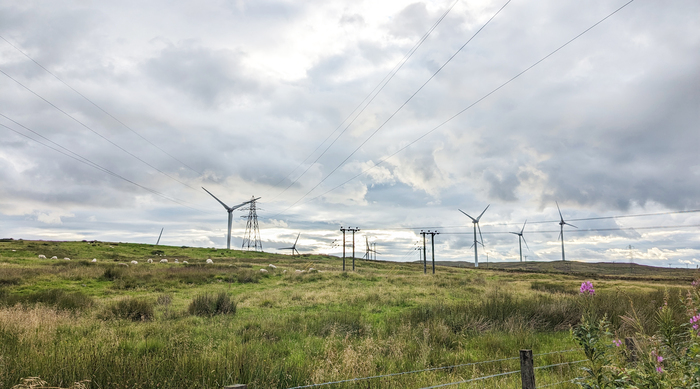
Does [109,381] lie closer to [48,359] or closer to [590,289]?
[48,359]

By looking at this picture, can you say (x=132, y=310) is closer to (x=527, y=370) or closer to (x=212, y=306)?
(x=212, y=306)

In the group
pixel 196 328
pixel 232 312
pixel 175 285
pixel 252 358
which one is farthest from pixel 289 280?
pixel 252 358

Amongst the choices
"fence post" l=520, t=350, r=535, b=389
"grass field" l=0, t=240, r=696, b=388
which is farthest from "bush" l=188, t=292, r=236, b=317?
"fence post" l=520, t=350, r=535, b=389

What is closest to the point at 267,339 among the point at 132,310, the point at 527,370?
the point at 527,370

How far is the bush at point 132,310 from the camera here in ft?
58.1

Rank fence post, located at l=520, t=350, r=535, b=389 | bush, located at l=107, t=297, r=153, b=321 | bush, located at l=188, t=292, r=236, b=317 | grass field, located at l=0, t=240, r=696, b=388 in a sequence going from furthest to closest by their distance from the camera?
bush, located at l=188, t=292, r=236, b=317, bush, located at l=107, t=297, r=153, b=321, grass field, located at l=0, t=240, r=696, b=388, fence post, located at l=520, t=350, r=535, b=389

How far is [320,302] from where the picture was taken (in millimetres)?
24422

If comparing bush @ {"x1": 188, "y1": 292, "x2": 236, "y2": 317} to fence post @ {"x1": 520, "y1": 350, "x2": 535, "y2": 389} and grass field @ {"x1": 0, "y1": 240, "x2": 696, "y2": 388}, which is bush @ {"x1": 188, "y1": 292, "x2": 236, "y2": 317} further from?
fence post @ {"x1": 520, "y1": 350, "x2": 535, "y2": 389}

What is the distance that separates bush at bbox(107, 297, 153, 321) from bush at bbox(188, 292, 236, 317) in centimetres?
221

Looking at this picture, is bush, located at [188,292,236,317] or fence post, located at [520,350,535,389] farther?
bush, located at [188,292,236,317]

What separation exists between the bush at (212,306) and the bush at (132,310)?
2.21 m

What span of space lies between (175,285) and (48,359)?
91.0ft

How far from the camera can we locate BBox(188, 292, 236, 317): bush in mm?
19797

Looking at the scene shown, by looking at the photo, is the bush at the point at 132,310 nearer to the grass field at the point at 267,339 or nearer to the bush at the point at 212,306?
the grass field at the point at 267,339
